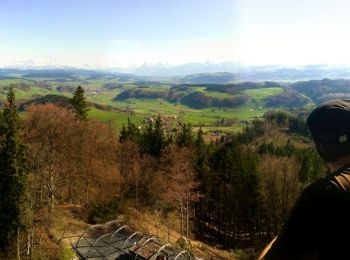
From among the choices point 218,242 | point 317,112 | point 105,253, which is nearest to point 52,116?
point 105,253

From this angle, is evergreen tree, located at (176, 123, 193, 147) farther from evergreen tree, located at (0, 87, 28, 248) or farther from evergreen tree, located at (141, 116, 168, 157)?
evergreen tree, located at (0, 87, 28, 248)

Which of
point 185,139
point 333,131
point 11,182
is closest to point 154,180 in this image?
point 185,139

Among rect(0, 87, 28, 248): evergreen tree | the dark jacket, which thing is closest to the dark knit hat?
the dark jacket

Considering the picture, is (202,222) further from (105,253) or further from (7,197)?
(7,197)

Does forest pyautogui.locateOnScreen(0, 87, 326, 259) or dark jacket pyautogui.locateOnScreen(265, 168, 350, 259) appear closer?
A: dark jacket pyautogui.locateOnScreen(265, 168, 350, 259)

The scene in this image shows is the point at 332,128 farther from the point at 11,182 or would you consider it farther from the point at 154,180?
the point at 154,180

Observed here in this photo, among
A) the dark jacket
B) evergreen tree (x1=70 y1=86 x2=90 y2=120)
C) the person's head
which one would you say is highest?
the person's head

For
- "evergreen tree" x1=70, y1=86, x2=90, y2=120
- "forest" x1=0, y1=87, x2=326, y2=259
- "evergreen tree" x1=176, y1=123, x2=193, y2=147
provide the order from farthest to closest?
"evergreen tree" x1=70, y1=86, x2=90, y2=120 < "evergreen tree" x1=176, y1=123, x2=193, y2=147 < "forest" x1=0, y1=87, x2=326, y2=259
